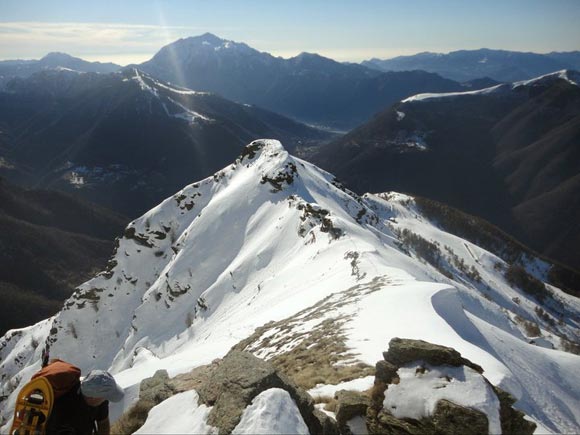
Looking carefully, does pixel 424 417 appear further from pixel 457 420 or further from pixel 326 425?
pixel 326 425

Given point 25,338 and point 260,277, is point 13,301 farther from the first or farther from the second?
point 260,277

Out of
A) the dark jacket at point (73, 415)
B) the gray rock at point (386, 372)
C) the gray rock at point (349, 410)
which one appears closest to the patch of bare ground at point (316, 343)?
the gray rock at point (386, 372)

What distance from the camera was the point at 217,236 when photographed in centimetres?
7650

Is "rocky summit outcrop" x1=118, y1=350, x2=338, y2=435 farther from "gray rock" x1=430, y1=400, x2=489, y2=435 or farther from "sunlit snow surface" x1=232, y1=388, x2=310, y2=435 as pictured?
"gray rock" x1=430, y1=400, x2=489, y2=435

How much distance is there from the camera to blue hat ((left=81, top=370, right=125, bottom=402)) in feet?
26.1

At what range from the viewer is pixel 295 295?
Answer: 1442 inches

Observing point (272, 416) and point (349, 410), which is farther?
point (349, 410)

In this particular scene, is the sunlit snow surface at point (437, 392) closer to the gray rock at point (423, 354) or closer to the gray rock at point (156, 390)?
the gray rock at point (423, 354)

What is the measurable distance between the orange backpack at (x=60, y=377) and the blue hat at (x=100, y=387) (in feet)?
1.16

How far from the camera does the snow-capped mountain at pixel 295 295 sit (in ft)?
65.8

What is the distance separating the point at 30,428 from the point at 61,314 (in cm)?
11073

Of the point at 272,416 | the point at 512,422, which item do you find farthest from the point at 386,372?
the point at 272,416

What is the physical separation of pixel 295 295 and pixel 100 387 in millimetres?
29214

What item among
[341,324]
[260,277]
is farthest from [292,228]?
[341,324]
